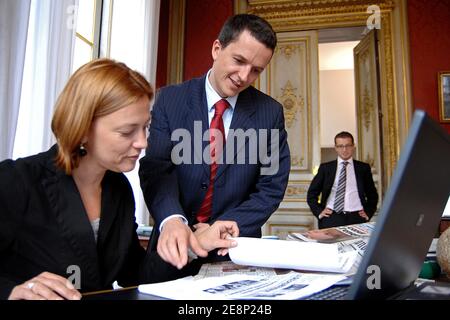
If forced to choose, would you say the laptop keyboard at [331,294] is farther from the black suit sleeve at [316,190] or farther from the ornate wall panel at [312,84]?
the ornate wall panel at [312,84]

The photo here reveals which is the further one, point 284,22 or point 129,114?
point 284,22

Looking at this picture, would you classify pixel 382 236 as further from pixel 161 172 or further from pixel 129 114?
pixel 161 172

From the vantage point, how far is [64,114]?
0.99 m

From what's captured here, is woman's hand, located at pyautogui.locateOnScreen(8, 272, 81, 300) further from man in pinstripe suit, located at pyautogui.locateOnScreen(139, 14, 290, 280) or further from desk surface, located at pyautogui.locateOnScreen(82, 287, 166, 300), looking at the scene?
man in pinstripe suit, located at pyautogui.locateOnScreen(139, 14, 290, 280)

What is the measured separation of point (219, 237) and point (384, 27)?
4124mm

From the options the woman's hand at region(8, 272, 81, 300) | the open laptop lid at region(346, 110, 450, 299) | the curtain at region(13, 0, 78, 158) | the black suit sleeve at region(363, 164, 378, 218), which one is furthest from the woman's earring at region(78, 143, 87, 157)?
the black suit sleeve at region(363, 164, 378, 218)

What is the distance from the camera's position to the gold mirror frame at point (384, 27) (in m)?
4.14

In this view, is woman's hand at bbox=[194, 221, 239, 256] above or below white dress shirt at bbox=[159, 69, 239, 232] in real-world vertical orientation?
below

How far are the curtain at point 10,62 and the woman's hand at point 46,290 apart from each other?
1.35 meters

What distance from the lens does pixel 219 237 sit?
0.96m

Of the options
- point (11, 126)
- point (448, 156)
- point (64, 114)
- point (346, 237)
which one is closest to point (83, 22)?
point (11, 126)

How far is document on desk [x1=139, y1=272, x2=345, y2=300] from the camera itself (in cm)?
64

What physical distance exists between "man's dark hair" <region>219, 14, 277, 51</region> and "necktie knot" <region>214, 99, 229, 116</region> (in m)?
0.20
